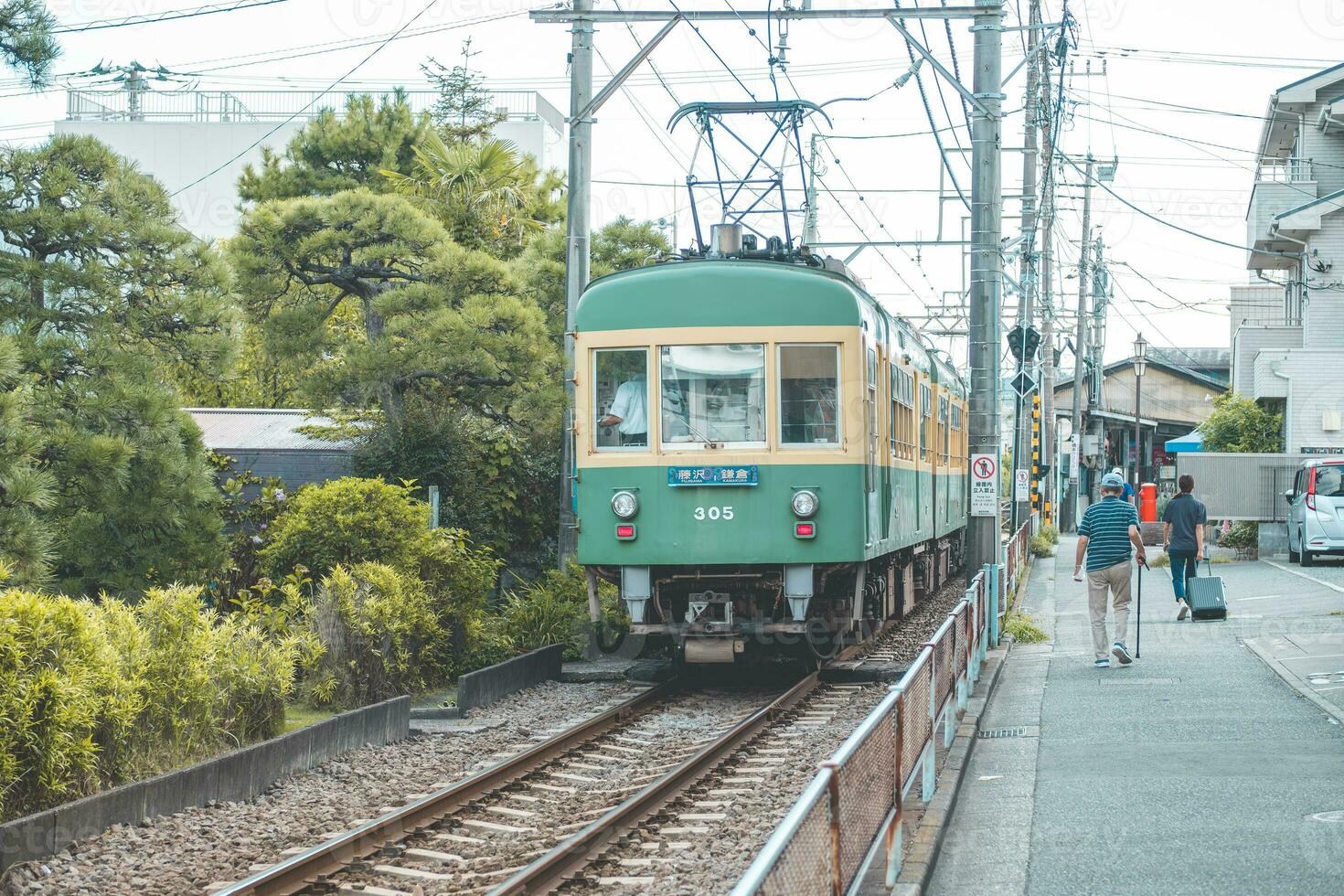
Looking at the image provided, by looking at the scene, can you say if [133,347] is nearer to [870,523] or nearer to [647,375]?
[647,375]

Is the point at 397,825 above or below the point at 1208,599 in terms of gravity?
below

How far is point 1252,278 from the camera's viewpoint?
5100 centimetres

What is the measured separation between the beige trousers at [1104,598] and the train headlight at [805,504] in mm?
2937

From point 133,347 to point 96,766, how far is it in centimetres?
485

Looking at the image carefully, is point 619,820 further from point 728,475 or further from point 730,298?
point 730,298

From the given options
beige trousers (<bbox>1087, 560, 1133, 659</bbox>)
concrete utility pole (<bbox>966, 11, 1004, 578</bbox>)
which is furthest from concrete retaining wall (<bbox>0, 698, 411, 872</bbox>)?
concrete utility pole (<bbox>966, 11, 1004, 578</bbox>)

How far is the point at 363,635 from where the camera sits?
1080cm

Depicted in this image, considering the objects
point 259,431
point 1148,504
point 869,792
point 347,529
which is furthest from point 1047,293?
point 869,792

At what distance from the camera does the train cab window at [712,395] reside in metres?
11.7

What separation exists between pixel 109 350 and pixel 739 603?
5304mm

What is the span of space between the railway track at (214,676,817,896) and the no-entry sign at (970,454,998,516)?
17.3ft

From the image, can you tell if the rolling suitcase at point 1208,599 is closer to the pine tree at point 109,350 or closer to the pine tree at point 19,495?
→ the pine tree at point 109,350

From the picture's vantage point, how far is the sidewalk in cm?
636

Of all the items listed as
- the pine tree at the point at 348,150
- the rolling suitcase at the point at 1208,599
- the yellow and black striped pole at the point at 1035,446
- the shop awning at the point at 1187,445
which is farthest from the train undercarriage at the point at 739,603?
the shop awning at the point at 1187,445
